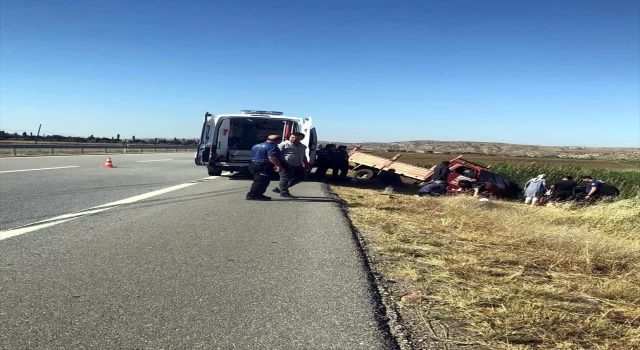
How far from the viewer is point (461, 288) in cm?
433

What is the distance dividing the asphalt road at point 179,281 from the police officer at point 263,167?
2.13 meters

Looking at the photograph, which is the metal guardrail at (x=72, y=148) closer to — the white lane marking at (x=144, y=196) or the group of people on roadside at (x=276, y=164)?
the white lane marking at (x=144, y=196)

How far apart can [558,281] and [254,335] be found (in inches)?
127

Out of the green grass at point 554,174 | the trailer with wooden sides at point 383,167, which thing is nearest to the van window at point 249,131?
the trailer with wooden sides at point 383,167

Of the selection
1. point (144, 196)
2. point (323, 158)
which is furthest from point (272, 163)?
point (323, 158)

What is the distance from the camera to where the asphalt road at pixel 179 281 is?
3.05 metres

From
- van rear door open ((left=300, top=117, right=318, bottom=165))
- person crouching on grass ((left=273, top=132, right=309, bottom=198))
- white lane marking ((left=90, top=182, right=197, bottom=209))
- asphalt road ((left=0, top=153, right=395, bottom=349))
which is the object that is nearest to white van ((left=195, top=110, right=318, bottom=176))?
van rear door open ((left=300, top=117, right=318, bottom=165))

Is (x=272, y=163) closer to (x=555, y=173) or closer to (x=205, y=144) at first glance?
(x=205, y=144)

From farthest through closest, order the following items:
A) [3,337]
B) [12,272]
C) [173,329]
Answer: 1. [12,272]
2. [173,329]
3. [3,337]

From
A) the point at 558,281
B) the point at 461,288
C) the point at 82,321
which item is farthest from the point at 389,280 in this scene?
the point at 82,321

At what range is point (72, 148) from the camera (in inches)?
1446

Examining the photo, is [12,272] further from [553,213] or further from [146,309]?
[553,213]

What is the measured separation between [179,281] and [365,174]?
61.1 feet

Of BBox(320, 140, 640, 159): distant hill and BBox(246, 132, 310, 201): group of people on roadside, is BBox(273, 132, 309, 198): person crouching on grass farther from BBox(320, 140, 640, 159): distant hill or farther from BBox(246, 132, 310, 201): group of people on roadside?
BBox(320, 140, 640, 159): distant hill
